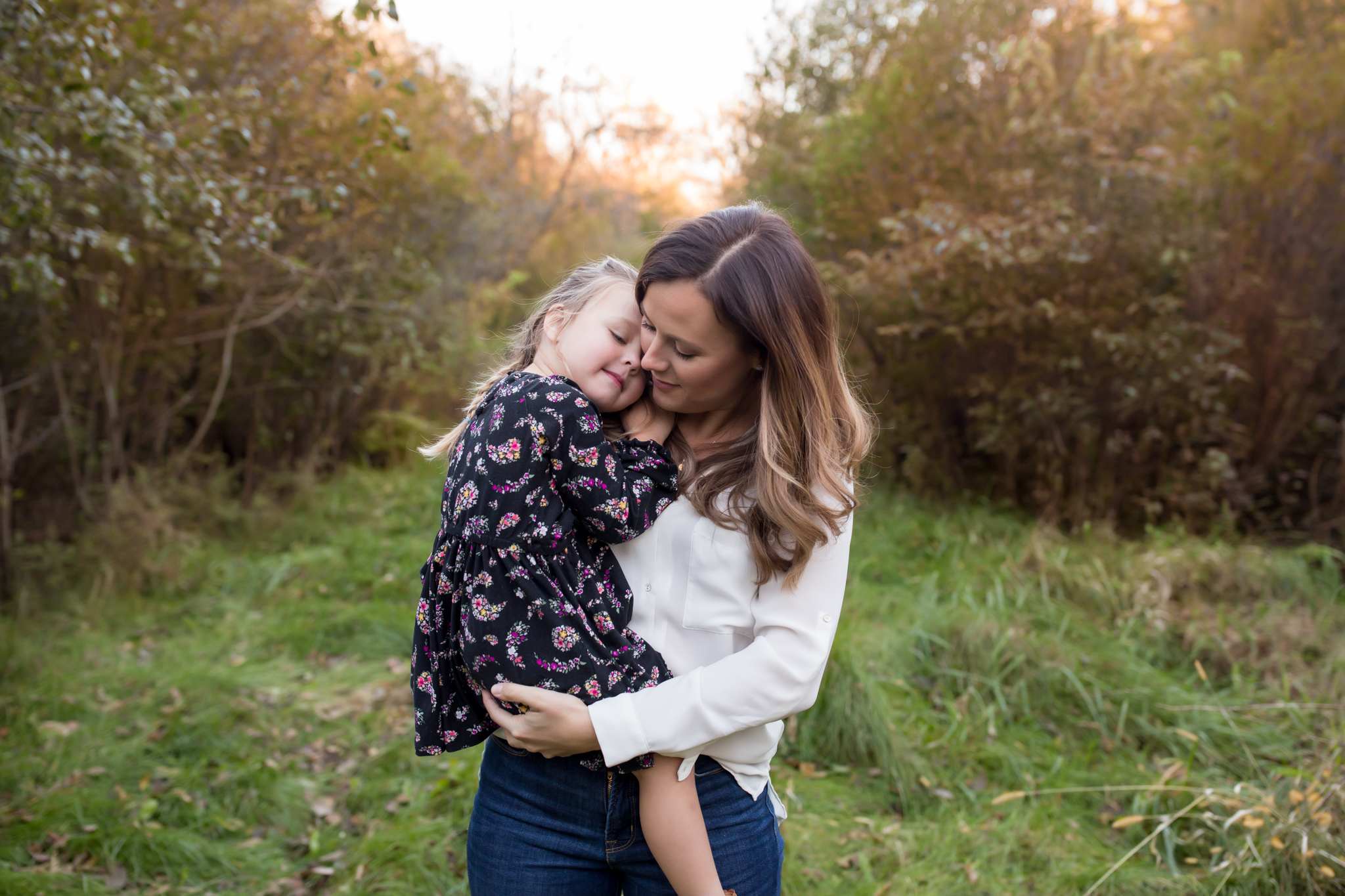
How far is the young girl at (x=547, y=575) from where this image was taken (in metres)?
1.37

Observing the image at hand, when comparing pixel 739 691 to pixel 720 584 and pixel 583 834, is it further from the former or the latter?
pixel 583 834

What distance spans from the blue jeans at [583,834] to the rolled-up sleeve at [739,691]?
14cm

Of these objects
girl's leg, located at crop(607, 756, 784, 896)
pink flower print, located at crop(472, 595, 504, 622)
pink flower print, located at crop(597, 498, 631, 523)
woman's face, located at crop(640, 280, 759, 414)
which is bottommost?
girl's leg, located at crop(607, 756, 784, 896)

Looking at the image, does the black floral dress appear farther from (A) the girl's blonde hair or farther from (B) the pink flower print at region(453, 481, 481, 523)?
(A) the girl's blonde hair

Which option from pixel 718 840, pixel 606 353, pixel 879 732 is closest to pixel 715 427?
pixel 606 353

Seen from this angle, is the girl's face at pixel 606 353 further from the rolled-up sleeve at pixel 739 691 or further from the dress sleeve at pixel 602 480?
the rolled-up sleeve at pixel 739 691

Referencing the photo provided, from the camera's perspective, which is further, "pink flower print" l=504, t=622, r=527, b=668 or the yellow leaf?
the yellow leaf

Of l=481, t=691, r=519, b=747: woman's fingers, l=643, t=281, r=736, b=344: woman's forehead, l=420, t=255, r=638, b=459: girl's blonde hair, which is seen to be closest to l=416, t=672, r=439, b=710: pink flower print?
l=481, t=691, r=519, b=747: woman's fingers

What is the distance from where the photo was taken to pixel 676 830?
138 centimetres

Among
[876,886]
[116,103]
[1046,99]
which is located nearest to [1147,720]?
[876,886]

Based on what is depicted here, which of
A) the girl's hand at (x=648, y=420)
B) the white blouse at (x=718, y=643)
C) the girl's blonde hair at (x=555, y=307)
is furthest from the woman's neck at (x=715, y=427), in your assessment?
the girl's blonde hair at (x=555, y=307)

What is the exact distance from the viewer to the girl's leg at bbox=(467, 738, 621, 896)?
4.67 ft

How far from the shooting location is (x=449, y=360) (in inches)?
333

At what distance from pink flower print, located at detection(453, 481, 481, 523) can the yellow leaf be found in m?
2.44
